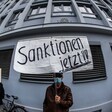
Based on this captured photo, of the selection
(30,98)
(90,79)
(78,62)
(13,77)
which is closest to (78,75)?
(90,79)

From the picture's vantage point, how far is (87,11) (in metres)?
13.4

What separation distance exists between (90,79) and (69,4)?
5.40m

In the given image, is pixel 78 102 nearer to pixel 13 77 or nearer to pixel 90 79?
pixel 90 79

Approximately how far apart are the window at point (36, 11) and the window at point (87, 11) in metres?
2.10

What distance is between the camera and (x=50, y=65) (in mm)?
4934

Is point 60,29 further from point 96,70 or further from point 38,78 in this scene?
point 96,70

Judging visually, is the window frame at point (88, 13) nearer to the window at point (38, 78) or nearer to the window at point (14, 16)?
the window at point (14, 16)

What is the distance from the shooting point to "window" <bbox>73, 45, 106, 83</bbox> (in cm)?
995

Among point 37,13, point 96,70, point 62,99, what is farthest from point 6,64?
point 62,99

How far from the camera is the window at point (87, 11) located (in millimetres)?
12863

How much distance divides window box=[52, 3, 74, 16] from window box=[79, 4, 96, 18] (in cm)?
65

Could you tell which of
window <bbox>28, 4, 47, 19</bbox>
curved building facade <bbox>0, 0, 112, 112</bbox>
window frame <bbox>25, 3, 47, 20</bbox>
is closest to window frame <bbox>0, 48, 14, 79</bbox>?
curved building facade <bbox>0, 0, 112, 112</bbox>

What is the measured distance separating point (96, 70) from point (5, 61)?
A: 4.59m

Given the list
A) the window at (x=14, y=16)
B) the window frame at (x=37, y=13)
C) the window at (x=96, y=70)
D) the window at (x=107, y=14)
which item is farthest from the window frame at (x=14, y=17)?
the window at (x=96, y=70)
